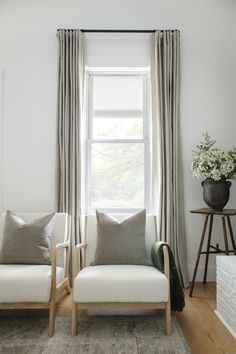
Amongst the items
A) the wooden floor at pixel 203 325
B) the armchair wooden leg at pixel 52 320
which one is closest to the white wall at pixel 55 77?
the wooden floor at pixel 203 325

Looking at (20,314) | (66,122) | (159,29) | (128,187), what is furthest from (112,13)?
(20,314)

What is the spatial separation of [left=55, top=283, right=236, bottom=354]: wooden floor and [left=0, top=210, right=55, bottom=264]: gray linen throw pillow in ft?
1.72

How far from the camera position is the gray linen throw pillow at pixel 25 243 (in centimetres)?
257

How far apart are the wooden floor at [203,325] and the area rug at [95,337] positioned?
0.09 metres

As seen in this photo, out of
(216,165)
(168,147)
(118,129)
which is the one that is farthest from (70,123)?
(216,165)

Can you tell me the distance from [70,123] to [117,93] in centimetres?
67

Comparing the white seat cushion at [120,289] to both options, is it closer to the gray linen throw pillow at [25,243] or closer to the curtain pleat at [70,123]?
the gray linen throw pillow at [25,243]

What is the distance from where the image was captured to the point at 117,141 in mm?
3584

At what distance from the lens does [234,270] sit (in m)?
2.25

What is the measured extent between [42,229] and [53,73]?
1795 mm

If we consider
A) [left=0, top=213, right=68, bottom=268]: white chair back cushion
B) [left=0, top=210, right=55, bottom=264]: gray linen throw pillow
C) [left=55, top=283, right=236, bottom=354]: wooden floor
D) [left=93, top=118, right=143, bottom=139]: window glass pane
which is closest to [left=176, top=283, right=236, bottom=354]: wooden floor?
[left=55, top=283, right=236, bottom=354]: wooden floor

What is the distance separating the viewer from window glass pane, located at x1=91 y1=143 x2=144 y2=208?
3.58 metres

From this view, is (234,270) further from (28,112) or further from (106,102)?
(28,112)

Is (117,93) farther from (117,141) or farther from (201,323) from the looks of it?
(201,323)
